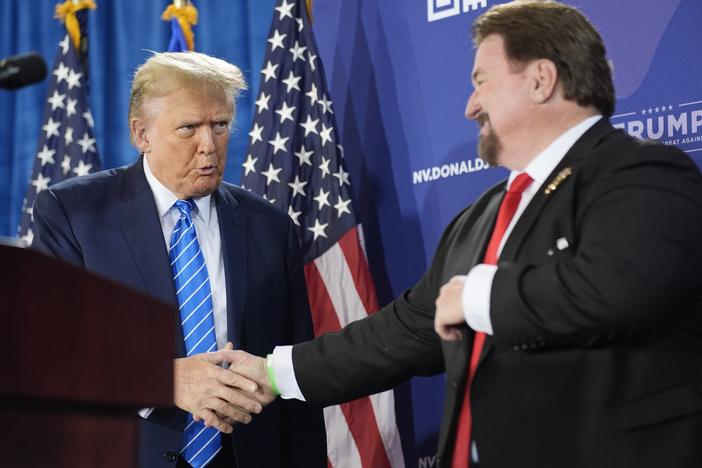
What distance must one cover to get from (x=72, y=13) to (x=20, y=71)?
3792mm

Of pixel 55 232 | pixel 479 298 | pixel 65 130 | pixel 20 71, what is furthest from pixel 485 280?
pixel 65 130

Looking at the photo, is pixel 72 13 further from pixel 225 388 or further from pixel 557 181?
pixel 557 181

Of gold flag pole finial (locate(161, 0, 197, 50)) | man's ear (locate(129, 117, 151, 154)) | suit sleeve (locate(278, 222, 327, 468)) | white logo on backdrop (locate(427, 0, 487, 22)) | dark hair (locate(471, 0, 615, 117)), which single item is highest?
gold flag pole finial (locate(161, 0, 197, 50))

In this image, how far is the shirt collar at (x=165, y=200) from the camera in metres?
3.27

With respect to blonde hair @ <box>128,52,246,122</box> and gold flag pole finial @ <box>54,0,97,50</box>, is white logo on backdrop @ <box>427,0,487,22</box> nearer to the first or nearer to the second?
blonde hair @ <box>128,52,246,122</box>

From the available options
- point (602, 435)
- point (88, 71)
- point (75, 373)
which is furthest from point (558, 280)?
point (88, 71)

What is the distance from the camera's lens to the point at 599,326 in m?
1.93

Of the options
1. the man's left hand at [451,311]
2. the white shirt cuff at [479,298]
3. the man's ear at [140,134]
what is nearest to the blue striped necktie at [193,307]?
the man's ear at [140,134]

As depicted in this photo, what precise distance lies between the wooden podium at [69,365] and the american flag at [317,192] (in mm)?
2897

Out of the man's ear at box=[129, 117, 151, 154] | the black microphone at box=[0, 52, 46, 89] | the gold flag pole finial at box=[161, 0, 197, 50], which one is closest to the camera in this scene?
the black microphone at box=[0, 52, 46, 89]

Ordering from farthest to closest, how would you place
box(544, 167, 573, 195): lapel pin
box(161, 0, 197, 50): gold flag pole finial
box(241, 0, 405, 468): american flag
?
box(161, 0, 197, 50): gold flag pole finial < box(241, 0, 405, 468): american flag < box(544, 167, 573, 195): lapel pin

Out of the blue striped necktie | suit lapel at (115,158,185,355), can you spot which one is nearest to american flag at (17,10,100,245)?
suit lapel at (115,158,185,355)

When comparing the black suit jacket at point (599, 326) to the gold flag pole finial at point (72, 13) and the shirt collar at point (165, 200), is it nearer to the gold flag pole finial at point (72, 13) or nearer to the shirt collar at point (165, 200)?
the shirt collar at point (165, 200)

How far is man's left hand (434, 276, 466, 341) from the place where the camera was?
208 centimetres
